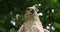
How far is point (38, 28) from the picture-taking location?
4020 mm

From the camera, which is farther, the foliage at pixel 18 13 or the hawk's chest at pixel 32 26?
the foliage at pixel 18 13

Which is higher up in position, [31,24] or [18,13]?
[18,13]

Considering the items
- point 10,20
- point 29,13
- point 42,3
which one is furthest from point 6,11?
point 29,13

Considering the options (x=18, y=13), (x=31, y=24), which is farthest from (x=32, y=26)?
(x=18, y=13)

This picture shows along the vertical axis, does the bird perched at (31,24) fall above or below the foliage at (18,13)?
below

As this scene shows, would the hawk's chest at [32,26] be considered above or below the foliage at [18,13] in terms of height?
below

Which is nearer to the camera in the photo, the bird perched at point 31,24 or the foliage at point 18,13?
the bird perched at point 31,24

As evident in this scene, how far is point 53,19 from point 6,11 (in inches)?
58.1

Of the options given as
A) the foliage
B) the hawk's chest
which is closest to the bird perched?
the hawk's chest

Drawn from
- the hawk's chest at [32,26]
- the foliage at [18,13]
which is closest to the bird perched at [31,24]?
the hawk's chest at [32,26]

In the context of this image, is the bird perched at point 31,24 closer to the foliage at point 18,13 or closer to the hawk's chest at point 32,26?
the hawk's chest at point 32,26

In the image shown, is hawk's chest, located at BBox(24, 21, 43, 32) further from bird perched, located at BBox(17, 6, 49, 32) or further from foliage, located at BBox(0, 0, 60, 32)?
foliage, located at BBox(0, 0, 60, 32)

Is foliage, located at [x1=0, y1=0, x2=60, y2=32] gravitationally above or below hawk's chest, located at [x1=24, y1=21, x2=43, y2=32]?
above

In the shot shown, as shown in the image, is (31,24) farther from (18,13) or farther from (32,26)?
(18,13)
